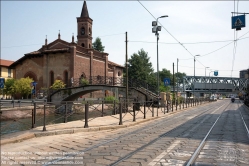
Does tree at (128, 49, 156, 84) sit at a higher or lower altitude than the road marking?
higher

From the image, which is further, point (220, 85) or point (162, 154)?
point (220, 85)

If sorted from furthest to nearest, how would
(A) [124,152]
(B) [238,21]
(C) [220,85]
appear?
(C) [220,85] < (B) [238,21] < (A) [124,152]

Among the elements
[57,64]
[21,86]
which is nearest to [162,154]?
[21,86]

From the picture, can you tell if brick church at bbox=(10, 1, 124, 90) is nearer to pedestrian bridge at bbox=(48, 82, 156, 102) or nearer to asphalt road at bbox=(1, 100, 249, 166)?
pedestrian bridge at bbox=(48, 82, 156, 102)

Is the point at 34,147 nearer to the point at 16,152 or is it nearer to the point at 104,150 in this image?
the point at 16,152

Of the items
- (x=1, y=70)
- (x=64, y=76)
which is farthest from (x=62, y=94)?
(x=1, y=70)

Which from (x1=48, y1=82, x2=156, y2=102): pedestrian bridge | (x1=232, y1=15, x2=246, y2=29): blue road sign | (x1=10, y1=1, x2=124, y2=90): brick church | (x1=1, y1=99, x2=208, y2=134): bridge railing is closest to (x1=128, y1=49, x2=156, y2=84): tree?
(x1=10, y1=1, x2=124, y2=90): brick church

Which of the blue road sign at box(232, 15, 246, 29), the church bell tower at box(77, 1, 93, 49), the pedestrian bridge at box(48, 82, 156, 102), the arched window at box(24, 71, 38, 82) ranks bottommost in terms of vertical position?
the pedestrian bridge at box(48, 82, 156, 102)

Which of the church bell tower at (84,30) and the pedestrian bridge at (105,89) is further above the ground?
the church bell tower at (84,30)

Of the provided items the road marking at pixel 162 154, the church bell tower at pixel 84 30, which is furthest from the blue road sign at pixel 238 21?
the church bell tower at pixel 84 30

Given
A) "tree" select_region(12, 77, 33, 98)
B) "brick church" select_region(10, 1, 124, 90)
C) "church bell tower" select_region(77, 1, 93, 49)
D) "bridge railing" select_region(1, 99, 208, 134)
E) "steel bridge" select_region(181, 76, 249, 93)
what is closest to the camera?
"bridge railing" select_region(1, 99, 208, 134)

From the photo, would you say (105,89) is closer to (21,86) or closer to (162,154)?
(21,86)

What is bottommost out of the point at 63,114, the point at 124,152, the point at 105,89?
the point at 124,152

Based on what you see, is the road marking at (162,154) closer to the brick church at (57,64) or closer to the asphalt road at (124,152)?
the asphalt road at (124,152)
